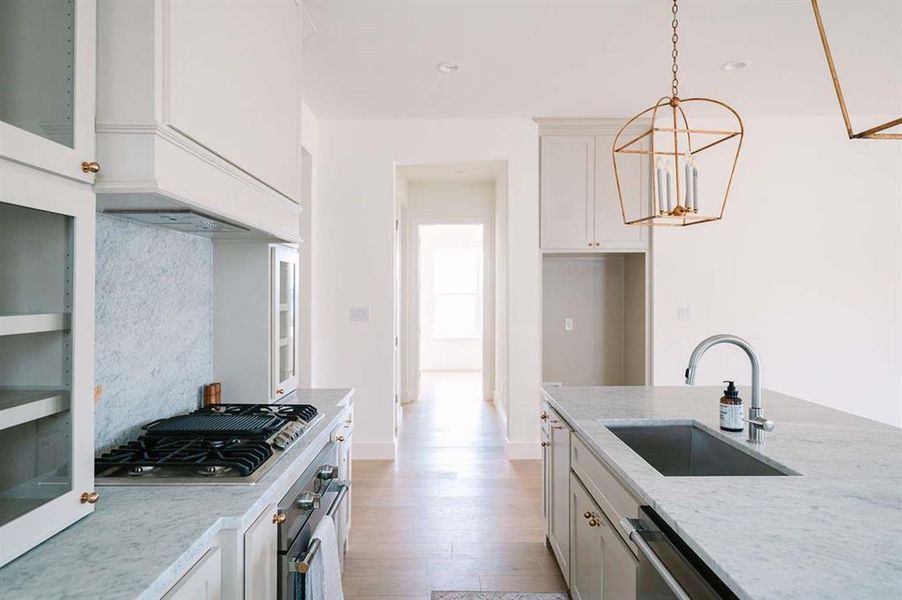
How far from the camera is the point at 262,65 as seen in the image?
1.75m

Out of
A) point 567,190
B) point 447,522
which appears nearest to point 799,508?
point 447,522

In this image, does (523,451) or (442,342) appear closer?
(523,451)

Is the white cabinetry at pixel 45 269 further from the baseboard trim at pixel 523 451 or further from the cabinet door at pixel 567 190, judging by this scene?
the cabinet door at pixel 567 190

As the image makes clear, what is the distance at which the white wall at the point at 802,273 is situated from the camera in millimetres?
4273

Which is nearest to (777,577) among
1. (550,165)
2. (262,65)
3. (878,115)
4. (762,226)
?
(262,65)

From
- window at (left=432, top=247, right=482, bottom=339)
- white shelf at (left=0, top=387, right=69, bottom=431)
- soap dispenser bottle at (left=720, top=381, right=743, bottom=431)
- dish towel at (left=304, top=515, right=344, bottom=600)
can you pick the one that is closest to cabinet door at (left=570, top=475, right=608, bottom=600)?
soap dispenser bottle at (left=720, top=381, right=743, bottom=431)

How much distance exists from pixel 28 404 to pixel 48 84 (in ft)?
1.98

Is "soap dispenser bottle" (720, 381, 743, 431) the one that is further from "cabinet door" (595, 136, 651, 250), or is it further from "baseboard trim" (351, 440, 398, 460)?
"baseboard trim" (351, 440, 398, 460)

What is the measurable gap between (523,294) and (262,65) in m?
2.90

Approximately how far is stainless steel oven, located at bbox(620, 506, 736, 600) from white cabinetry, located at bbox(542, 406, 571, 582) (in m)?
0.85

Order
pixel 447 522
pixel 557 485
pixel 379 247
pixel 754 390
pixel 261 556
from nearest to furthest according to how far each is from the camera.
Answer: pixel 261 556 < pixel 754 390 < pixel 557 485 < pixel 447 522 < pixel 379 247

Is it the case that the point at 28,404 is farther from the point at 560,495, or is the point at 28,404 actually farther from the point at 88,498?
the point at 560,495

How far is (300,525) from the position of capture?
1494mm

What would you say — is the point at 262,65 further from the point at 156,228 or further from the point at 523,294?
the point at 523,294
